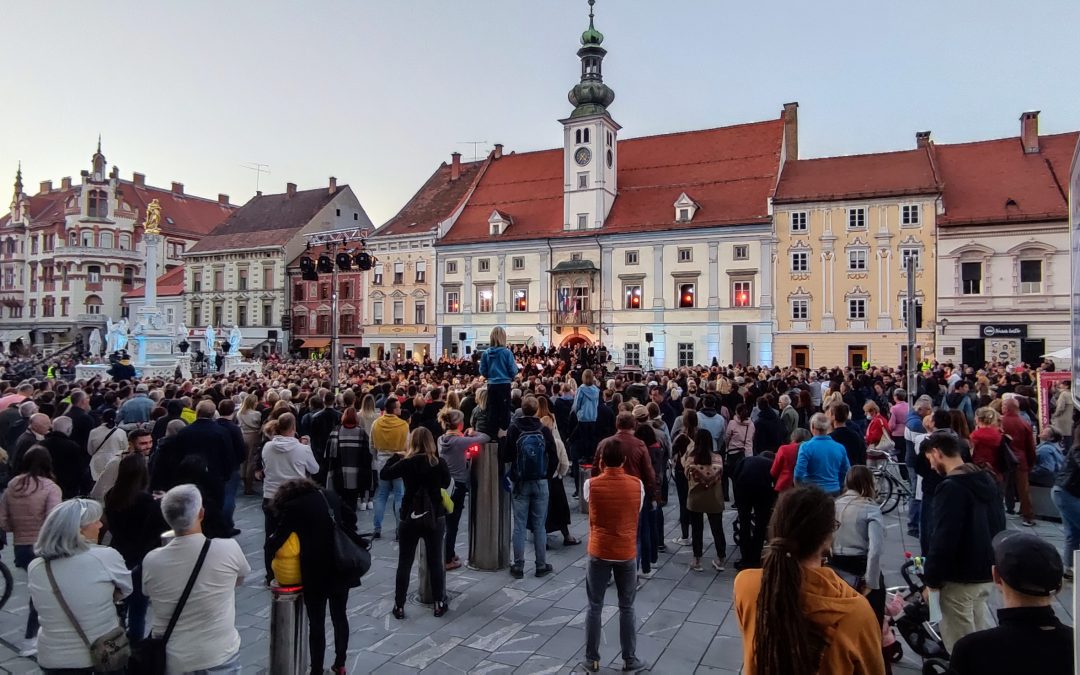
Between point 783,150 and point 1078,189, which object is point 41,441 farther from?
point 783,150

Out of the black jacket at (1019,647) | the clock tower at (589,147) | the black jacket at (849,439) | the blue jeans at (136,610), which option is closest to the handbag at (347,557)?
the blue jeans at (136,610)

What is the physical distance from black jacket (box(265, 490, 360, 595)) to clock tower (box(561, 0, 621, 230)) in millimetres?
39187

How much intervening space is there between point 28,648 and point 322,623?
2870 mm

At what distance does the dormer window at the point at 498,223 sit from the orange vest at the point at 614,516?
40291 millimetres

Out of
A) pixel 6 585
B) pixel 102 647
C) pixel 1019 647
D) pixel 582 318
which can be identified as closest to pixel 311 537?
pixel 102 647

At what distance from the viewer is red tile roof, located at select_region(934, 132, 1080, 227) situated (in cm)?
3381

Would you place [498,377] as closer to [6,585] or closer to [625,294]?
[6,585]

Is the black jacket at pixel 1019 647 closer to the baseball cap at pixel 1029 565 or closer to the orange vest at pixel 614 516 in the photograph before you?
the baseball cap at pixel 1029 565

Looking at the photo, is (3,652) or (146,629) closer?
(3,652)

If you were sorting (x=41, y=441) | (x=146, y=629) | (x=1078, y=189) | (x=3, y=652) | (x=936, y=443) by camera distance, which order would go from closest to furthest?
(x=1078, y=189)
(x=936, y=443)
(x=3, y=652)
(x=146, y=629)
(x=41, y=441)

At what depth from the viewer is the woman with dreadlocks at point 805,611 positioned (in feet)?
8.07

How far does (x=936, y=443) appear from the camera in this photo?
4879 millimetres

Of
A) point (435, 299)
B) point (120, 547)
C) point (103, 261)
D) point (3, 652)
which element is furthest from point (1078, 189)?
point (103, 261)

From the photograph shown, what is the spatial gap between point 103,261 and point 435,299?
38.1 m
